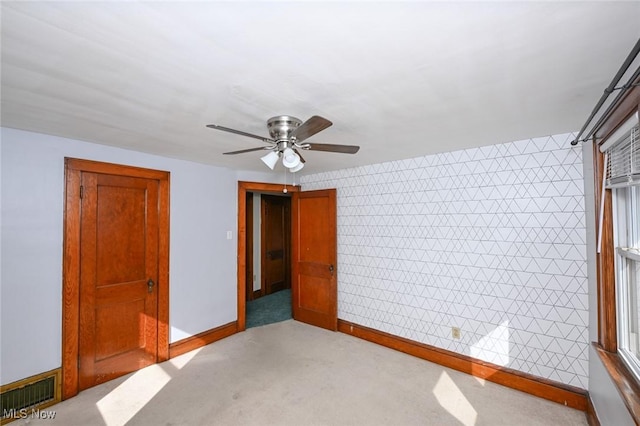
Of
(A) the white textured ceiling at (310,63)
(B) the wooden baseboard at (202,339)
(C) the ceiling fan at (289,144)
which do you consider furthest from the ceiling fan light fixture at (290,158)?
(B) the wooden baseboard at (202,339)

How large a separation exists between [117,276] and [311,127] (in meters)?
2.60

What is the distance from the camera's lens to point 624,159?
1.60 m

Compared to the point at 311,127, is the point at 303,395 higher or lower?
lower

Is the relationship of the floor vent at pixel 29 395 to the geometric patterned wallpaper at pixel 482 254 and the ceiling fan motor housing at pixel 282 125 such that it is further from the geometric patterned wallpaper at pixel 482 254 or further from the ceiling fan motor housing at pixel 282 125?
the geometric patterned wallpaper at pixel 482 254

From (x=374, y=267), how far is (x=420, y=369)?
3.98 feet

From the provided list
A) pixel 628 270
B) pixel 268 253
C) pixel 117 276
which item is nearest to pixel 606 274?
pixel 628 270

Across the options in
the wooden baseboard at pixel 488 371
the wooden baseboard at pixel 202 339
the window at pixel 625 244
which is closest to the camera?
the window at pixel 625 244

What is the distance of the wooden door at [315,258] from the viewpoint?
3.96m

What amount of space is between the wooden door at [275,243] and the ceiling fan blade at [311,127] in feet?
13.8

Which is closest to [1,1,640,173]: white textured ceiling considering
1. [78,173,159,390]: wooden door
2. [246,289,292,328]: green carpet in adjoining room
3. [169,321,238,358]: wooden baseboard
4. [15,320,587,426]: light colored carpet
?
[78,173,159,390]: wooden door

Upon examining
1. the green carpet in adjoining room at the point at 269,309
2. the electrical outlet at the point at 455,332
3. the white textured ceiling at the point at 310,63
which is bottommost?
the green carpet in adjoining room at the point at 269,309

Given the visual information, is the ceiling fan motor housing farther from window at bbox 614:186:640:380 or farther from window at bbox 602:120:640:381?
window at bbox 614:186:640:380

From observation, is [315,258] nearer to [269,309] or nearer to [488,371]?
[269,309]

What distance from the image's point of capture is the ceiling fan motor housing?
1.85 meters
